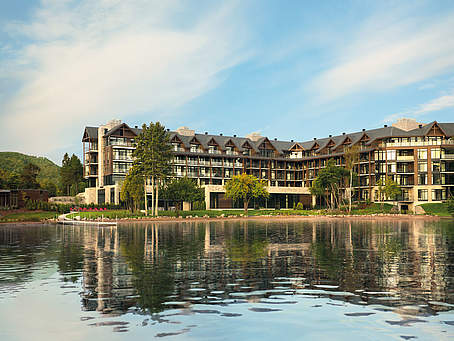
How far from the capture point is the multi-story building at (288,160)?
10969cm

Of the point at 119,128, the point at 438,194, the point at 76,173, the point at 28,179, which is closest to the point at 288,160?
the point at 438,194

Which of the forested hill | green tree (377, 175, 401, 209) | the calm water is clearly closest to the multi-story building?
green tree (377, 175, 401, 209)

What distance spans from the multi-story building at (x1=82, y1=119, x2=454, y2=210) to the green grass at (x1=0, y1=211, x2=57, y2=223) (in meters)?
25.3

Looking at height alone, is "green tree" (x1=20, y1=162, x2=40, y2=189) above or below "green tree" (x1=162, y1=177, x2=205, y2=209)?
above

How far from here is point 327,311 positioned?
463 inches

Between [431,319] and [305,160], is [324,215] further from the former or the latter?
[431,319]

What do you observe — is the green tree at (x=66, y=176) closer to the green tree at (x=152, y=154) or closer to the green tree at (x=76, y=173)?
the green tree at (x=76, y=173)

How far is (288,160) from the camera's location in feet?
439

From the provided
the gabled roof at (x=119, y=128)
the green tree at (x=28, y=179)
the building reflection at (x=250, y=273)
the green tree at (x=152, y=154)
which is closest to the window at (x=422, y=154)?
the green tree at (x=152, y=154)

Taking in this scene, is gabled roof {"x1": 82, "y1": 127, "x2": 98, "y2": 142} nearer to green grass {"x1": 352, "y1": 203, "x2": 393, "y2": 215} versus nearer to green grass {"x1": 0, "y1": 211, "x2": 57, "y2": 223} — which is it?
green grass {"x1": 0, "y1": 211, "x2": 57, "y2": 223}

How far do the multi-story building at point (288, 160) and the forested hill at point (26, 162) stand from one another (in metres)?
61.2

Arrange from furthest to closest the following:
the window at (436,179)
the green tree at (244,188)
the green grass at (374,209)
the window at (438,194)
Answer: the window at (436,179), the window at (438,194), the green tree at (244,188), the green grass at (374,209)

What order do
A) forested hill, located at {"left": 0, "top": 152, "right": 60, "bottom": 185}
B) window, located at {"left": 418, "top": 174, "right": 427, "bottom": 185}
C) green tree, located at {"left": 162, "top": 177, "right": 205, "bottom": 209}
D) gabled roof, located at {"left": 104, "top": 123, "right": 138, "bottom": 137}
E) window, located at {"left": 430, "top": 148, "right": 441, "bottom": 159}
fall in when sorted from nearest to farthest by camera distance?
green tree, located at {"left": 162, "top": 177, "right": 205, "bottom": 209}
window, located at {"left": 430, "top": 148, "right": 441, "bottom": 159}
window, located at {"left": 418, "top": 174, "right": 427, "bottom": 185}
gabled roof, located at {"left": 104, "top": 123, "right": 138, "bottom": 137}
forested hill, located at {"left": 0, "top": 152, "right": 60, "bottom": 185}

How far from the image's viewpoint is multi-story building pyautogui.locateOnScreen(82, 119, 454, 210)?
360 ft
